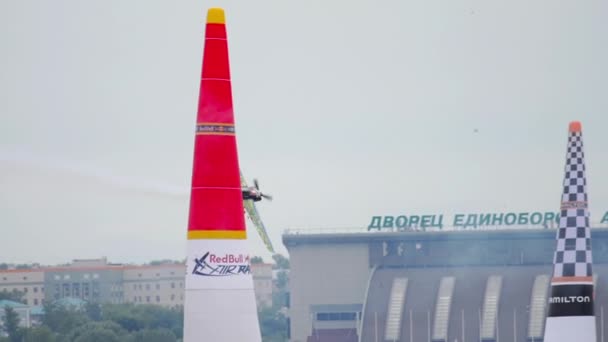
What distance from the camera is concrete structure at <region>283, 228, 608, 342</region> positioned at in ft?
451

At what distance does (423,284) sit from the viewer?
471 feet

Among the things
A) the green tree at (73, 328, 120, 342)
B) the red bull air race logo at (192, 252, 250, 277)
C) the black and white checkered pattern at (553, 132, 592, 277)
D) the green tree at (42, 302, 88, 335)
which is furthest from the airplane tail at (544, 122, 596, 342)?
the green tree at (42, 302, 88, 335)

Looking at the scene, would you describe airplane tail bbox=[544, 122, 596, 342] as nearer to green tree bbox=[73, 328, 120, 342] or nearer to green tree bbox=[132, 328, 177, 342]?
green tree bbox=[73, 328, 120, 342]

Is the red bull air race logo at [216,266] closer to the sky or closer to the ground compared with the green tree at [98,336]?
closer to the ground

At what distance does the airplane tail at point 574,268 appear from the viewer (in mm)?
29547

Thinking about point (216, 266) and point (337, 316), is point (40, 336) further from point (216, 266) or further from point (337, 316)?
point (216, 266)

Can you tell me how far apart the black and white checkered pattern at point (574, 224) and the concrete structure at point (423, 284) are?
346ft

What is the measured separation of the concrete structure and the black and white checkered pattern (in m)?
106

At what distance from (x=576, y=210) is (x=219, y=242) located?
6.57 m

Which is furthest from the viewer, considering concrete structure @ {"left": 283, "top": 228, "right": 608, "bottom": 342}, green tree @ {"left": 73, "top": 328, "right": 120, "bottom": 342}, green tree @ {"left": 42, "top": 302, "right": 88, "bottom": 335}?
green tree @ {"left": 42, "top": 302, "right": 88, "bottom": 335}

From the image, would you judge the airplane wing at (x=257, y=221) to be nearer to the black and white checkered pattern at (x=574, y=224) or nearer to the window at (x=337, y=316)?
the black and white checkered pattern at (x=574, y=224)

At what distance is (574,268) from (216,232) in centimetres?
654

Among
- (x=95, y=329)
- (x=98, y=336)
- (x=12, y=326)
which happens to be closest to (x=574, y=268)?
(x=98, y=336)

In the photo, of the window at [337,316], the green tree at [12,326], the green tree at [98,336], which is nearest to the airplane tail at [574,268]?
the green tree at [98,336]
